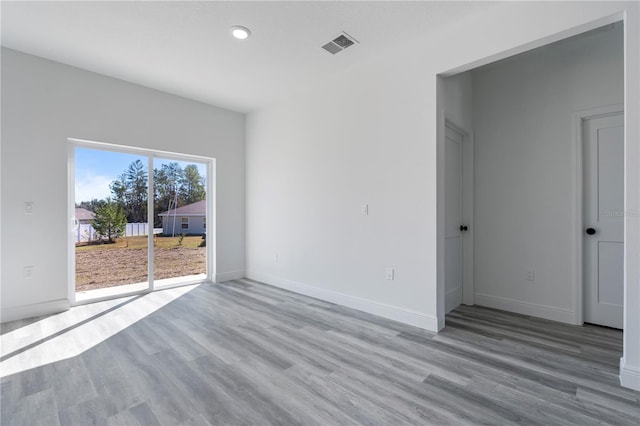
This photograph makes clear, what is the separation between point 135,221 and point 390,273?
3576 mm

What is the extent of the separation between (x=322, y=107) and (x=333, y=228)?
64.3 inches

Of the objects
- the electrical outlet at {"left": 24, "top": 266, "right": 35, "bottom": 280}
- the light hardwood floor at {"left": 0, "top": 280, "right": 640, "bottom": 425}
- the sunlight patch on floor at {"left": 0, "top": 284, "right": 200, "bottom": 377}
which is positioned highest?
the electrical outlet at {"left": 24, "top": 266, "right": 35, "bottom": 280}

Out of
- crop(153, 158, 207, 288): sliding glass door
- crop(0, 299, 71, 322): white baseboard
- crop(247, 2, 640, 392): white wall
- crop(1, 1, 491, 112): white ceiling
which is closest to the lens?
crop(247, 2, 640, 392): white wall

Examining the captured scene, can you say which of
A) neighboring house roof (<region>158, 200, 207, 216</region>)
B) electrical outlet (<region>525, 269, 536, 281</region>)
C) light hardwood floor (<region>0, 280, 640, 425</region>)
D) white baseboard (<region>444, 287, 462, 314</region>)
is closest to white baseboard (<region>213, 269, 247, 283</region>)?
neighboring house roof (<region>158, 200, 207, 216</region>)

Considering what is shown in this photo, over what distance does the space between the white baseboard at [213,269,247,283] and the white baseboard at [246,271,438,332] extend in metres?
0.51

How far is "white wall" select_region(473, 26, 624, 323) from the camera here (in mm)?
3027

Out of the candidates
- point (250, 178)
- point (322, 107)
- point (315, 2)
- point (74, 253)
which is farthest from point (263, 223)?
point (315, 2)

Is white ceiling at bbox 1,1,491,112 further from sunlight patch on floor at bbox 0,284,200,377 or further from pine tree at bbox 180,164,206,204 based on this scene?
sunlight patch on floor at bbox 0,284,200,377

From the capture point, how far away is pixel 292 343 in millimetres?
2623

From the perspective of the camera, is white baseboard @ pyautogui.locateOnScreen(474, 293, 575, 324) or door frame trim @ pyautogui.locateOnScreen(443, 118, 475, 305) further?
door frame trim @ pyautogui.locateOnScreen(443, 118, 475, 305)

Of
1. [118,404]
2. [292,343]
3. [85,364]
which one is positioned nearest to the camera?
[118,404]

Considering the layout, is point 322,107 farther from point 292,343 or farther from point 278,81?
point 292,343

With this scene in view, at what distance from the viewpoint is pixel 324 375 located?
6.91 feet

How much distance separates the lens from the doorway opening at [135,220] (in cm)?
379
